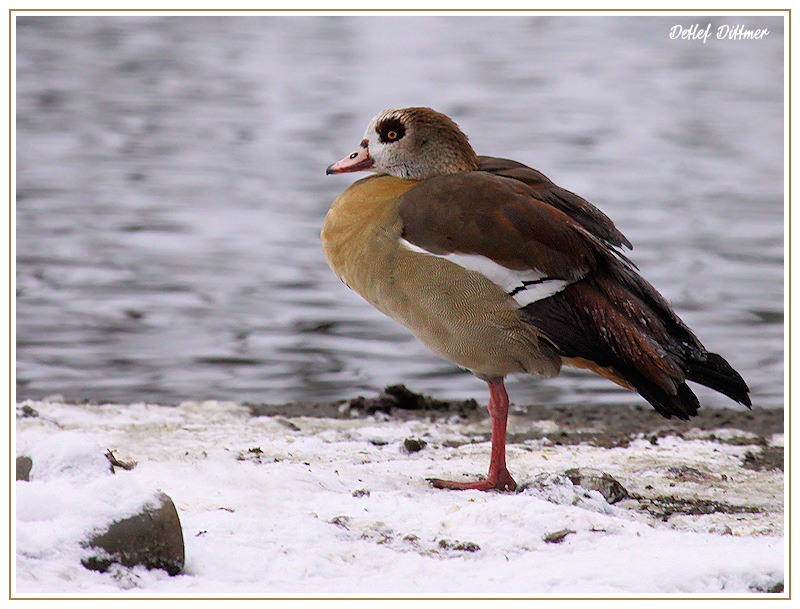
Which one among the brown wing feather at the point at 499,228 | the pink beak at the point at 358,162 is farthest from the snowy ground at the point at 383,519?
the pink beak at the point at 358,162

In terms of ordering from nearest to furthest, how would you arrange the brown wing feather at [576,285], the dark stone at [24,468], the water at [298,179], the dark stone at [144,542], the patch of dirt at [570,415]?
the dark stone at [144,542]
the dark stone at [24,468]
the brown wing feather at [576,285]
the patch of dirt at [570,415]
the water at [298,179]

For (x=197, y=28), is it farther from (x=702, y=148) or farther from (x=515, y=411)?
(x=515, y=411)

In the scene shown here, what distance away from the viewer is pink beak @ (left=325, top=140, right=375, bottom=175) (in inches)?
202

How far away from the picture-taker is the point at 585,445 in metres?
5.61

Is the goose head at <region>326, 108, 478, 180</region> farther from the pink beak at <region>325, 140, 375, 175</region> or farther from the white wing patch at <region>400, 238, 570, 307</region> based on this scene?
the white wing patch at <region>400, 238, 570, 307</region>

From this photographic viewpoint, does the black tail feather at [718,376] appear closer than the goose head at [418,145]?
Yes

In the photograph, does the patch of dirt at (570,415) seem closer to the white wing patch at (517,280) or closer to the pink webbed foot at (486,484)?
the pink webbed foot at (486,484)

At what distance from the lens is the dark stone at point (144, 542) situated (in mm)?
3283

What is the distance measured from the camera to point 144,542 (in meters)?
3.32

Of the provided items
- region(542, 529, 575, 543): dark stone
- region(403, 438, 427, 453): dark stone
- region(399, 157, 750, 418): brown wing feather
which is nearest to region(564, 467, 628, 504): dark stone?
region(399, 157, 750, 418): brown wing feather

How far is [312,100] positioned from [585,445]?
476 inches

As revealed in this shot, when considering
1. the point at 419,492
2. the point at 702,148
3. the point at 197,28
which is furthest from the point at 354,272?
the point at 197,28

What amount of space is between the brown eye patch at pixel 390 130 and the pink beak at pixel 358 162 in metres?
0.12

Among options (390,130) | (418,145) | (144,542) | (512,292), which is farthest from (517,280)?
(144,542)
